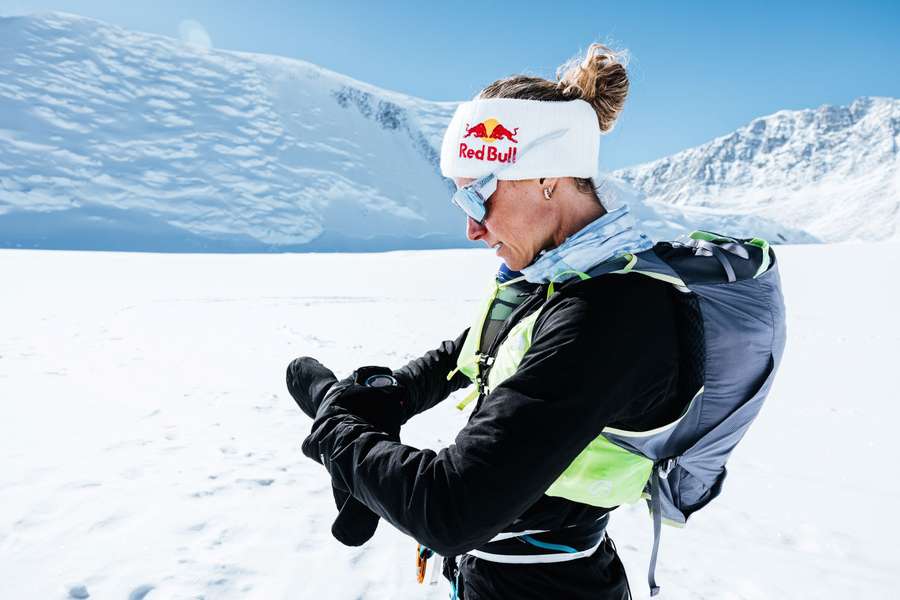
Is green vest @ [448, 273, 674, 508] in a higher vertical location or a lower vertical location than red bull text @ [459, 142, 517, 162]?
lower

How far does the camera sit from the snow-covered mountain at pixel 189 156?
6662cm

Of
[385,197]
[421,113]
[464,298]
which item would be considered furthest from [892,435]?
[421,113]

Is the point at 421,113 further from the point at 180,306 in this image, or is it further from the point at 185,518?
the point at 185,518

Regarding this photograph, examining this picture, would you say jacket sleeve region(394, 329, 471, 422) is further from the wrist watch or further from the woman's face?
the woman's face

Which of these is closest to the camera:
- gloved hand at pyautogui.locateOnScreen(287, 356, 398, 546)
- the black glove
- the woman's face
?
gloved hand at pyautogui.locateOnScreen(287, 356, 398, 546)

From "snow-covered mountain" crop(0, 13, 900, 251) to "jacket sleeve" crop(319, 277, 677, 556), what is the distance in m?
71.5

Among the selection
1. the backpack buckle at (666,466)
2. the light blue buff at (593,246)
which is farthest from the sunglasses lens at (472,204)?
the backpack buckle at (666,466)

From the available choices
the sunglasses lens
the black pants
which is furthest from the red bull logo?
the black pants

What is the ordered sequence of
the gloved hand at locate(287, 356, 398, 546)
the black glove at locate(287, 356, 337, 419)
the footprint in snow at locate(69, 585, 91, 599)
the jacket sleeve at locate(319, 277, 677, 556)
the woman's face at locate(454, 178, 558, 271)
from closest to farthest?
the jacket sleeve at locate(319, 277, 677, 556) → the gloved hand at locate(287, 356, 398, 546) → the woman's face at locate(454, 178, 558, 271) → the black glove at locate(287, 356, 337, 419) → the footprint in snow at locate(69, 585, 91, 599)

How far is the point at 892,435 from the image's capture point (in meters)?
7.10

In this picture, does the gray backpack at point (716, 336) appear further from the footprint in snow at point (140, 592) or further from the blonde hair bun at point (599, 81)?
the footprint in snow at point (140, 592)

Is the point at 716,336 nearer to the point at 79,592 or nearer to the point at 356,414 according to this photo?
the point at 356,414

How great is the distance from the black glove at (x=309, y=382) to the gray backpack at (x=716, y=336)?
2.75ft

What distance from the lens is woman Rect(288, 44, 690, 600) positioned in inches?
42.5
